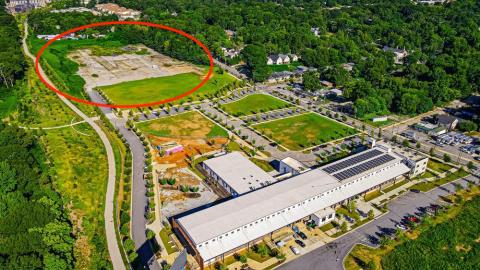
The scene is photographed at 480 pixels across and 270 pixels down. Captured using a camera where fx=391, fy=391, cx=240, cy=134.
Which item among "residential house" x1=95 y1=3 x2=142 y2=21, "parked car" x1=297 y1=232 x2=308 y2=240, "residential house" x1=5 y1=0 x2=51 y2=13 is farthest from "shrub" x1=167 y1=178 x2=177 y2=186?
"residential house" x1=5 y1=0 x2=51 y2=13

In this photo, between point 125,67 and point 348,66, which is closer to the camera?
point 125,67

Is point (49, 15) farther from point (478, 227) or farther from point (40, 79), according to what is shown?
point (478, 227)

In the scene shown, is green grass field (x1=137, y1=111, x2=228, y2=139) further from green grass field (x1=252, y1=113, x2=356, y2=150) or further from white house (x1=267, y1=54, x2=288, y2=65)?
white house (x1=267, y1=54, x2=288, y2=65)

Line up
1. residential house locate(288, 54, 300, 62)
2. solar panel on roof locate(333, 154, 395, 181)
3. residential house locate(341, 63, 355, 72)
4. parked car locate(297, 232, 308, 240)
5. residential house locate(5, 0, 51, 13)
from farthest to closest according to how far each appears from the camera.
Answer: residential house locate(5, 0, 51, 13), residential house locate(288, 54, 300, 62), residential house locate(341, 63, 355, 72), solar panel on roof locate(333, 154, 395, 181), parked car locate(297, 232, 308, 240)

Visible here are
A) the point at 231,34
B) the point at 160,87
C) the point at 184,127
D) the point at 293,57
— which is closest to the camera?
the point at 184,127

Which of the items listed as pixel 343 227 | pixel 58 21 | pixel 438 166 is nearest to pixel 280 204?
pixel 343 227

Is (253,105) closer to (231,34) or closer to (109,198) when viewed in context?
(109,198)

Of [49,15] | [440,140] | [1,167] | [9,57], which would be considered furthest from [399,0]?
[1,167]
